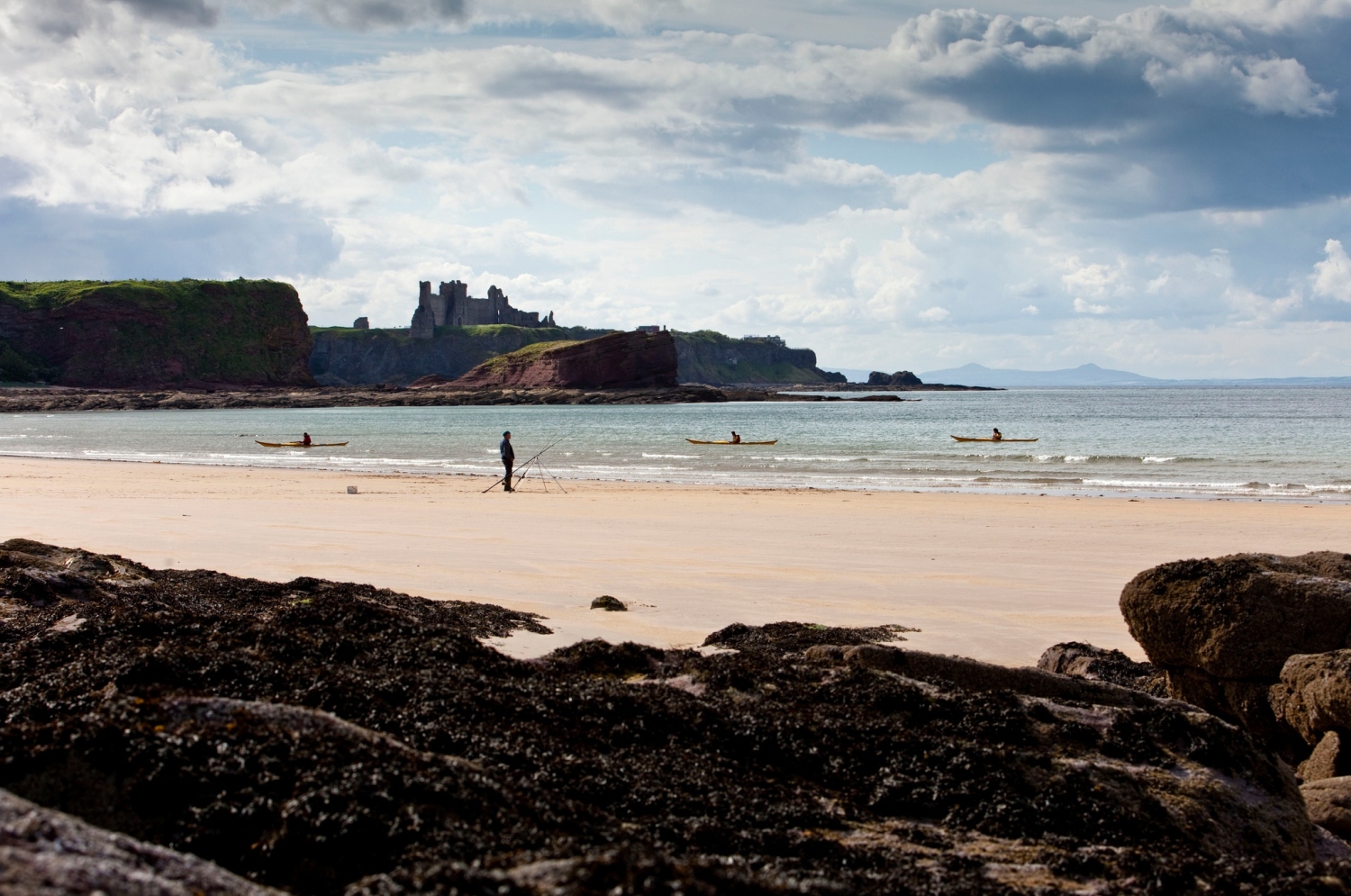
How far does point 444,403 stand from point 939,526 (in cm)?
11693

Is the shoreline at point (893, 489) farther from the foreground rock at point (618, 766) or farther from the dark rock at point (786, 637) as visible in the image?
the foreground rock at point (618, 766)

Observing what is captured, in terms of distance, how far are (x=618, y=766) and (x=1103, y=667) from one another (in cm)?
459

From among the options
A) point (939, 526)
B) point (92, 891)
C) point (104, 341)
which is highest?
point (104, 341)

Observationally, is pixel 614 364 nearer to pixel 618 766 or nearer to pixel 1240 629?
pixel 1240 629

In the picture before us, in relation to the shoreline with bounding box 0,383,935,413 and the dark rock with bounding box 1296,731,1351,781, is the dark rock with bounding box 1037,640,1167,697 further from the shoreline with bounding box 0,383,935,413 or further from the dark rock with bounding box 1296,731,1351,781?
the shoreline with bounding box 0,383,935,413

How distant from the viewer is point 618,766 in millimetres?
3352

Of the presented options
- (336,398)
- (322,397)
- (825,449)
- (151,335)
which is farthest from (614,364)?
(825,449)

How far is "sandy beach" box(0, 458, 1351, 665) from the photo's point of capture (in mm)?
9336

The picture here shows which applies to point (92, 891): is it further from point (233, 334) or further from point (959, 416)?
point (233, 334)

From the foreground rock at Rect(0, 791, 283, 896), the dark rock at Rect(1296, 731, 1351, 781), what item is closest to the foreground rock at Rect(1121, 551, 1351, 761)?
the dark rock at Rect(1296, 731, 1351, 781)

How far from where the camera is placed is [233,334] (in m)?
150

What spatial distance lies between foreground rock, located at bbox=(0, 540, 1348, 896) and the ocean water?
23104 millimetres

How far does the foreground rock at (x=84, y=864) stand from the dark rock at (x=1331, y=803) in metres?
4.28

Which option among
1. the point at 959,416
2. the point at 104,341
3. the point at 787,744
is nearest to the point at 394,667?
the point at 787,744
